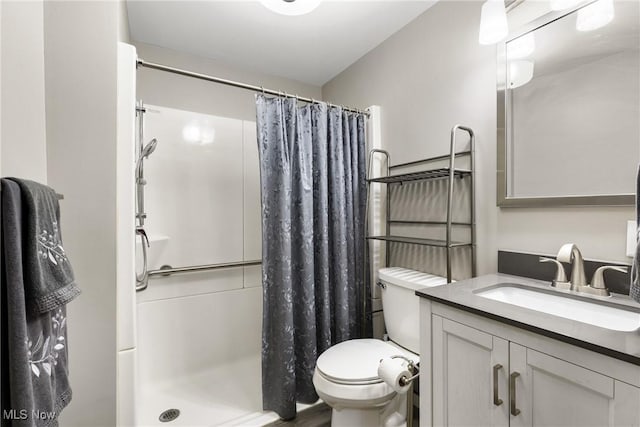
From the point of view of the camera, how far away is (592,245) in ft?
3.43

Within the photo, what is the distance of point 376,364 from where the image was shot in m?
1.35

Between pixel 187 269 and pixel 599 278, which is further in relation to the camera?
pixel 187 269

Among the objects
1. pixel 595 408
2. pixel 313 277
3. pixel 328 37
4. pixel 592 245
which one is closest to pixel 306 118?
pixel 328 37

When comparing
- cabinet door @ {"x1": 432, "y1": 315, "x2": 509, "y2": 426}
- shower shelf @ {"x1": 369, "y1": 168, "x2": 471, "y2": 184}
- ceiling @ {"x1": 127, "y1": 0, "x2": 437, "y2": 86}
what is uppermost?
ceiling @ {"x1": 127, "y1": 0, "x2": 437, "y2": 86}

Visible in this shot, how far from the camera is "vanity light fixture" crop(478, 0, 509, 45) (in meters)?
1.17

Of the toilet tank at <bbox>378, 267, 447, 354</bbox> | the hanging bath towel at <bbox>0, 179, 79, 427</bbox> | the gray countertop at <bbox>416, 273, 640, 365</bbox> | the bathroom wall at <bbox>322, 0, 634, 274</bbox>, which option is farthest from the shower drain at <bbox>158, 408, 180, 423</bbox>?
the bathroom wall at <bbox>322, 0, 634, 274</bbox>

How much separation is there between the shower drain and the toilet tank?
1.32m

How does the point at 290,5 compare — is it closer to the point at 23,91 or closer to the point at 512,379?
the point at 23,91

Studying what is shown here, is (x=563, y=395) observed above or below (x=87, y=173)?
below

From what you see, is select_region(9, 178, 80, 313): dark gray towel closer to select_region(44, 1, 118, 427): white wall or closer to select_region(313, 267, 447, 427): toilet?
select_region(44, 1, 118, 427): white wall

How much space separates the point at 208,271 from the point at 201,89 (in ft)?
4.38

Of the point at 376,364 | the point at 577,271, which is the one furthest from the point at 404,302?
the point at 577,271

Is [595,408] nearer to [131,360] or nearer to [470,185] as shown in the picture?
[470,185]

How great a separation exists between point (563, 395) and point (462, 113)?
48.3 inches
